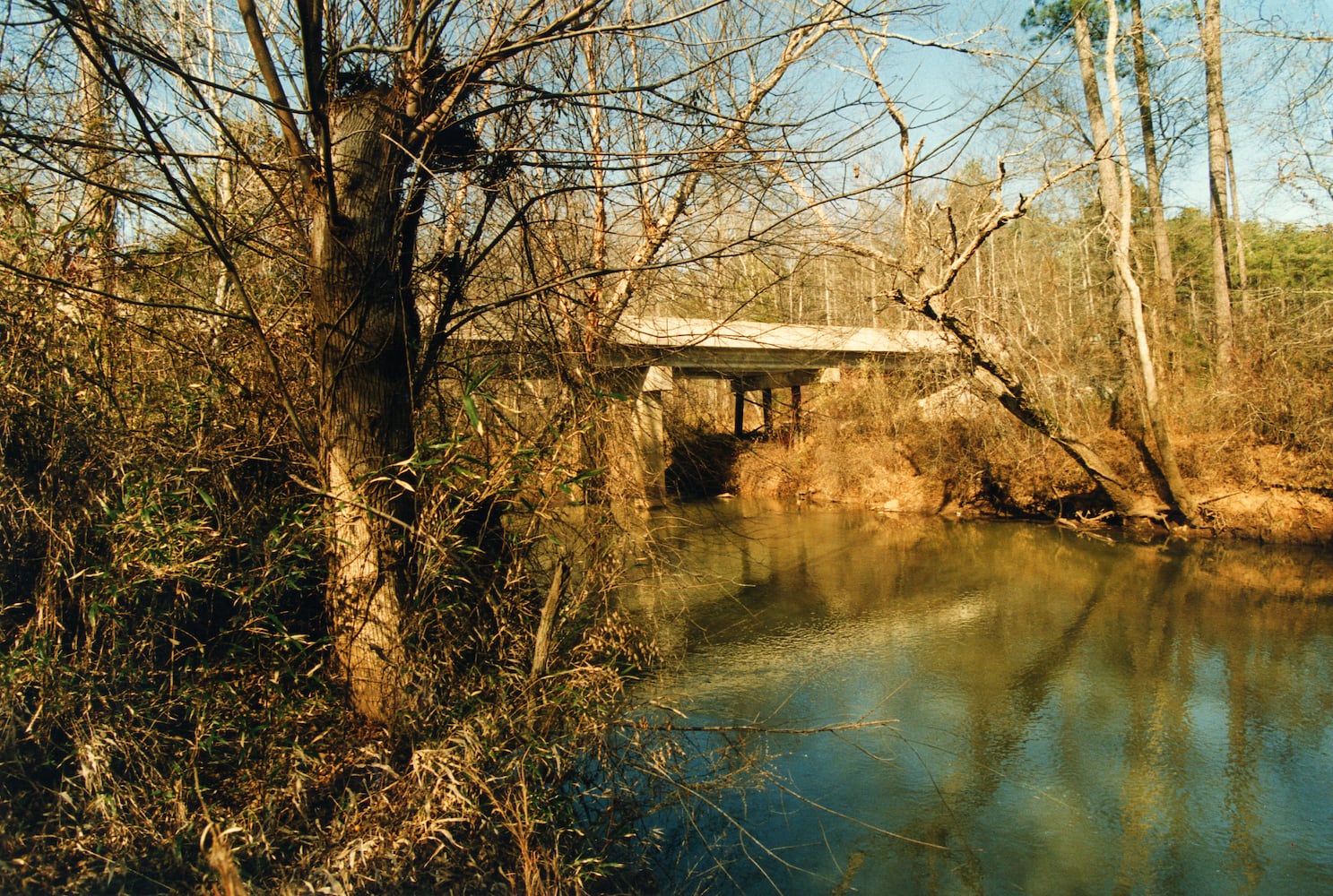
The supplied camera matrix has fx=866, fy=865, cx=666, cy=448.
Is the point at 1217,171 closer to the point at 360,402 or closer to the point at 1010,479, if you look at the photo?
the point at 1010,479

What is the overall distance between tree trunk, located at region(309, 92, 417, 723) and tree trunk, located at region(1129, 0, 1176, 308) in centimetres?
1380

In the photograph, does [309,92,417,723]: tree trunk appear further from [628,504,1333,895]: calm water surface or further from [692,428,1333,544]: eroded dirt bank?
[692,428,1333,544]: eroded dirt bank

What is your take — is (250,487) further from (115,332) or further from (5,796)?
(5,796)

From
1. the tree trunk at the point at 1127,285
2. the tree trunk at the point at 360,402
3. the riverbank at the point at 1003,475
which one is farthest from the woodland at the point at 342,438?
the tree trunk at the point at 1127,285

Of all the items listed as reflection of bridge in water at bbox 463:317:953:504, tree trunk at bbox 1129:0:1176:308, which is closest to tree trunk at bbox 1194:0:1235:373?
tree trunk at bbox 1129:0:1176:308

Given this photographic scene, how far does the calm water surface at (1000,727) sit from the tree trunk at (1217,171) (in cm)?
487

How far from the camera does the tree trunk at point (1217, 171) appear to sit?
1301cm

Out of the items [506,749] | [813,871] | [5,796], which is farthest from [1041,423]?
[5,796]

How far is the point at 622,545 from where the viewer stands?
4.26m

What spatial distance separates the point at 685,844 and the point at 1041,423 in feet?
32.3

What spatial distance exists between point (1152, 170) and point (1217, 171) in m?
1.36

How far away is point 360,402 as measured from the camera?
340cm

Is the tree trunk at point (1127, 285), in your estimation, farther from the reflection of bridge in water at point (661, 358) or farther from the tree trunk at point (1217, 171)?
the reflection of bridge in water at point (661, 358)

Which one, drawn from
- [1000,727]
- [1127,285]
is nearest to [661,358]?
[1000,727]
